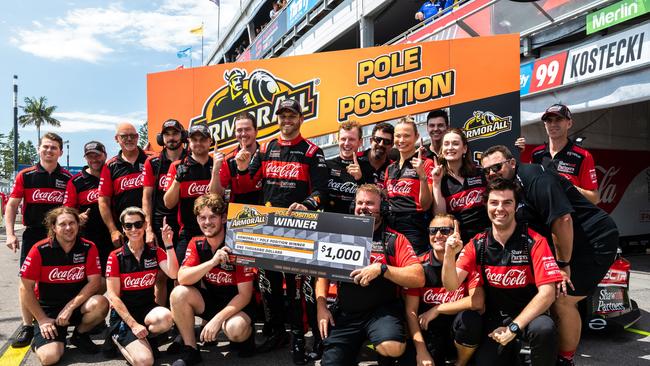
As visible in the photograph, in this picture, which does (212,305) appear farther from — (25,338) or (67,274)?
(25,338)

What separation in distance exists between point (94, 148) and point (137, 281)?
75.3 inches

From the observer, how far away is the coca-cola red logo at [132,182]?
487 cm

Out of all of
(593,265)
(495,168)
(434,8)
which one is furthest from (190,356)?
(434,8)

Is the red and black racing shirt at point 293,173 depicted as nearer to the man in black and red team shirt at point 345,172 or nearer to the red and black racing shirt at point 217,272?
the man in black and red team shirt at point 345,172

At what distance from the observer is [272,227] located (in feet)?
12.1

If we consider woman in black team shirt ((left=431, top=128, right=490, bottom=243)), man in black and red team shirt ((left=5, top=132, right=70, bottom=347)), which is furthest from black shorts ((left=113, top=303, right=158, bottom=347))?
woman in black team shirt ((left=431, top=128, right=490, bottom=243))

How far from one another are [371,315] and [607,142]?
9.23 metres

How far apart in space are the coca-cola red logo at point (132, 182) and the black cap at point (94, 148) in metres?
0.57

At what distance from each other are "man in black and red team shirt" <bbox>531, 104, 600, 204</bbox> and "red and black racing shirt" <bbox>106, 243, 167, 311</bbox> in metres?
3.71

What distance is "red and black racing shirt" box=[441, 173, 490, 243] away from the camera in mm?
3727

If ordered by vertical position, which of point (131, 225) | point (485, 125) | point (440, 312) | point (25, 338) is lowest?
point (25, 338)

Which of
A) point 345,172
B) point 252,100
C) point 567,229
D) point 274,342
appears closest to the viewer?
point 567,229

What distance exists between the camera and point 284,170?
4.09 m

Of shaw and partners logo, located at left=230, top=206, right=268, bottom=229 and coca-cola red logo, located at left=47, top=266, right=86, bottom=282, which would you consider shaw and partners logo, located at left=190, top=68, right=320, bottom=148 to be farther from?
shaw and partners logo, located at left=230, top=206, right=268, bottom=229
